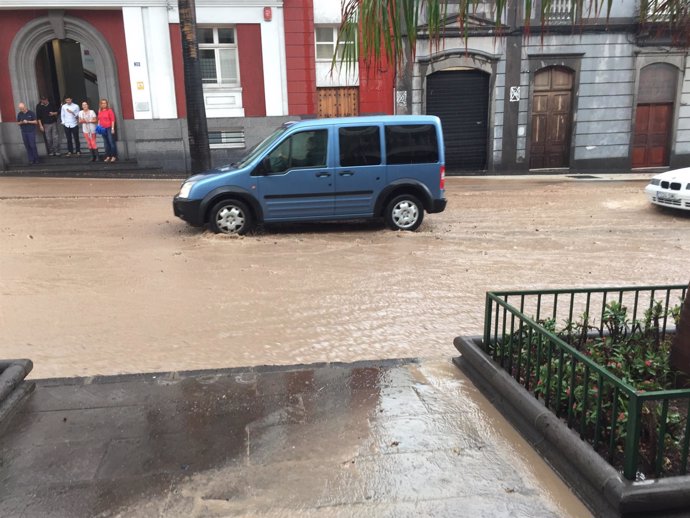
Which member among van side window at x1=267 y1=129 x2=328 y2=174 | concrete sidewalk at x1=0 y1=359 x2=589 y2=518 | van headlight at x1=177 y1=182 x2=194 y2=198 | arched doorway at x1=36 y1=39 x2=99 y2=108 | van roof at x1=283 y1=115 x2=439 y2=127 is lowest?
concrete sidewalk at x1=0 y1=359 x2=589 y2=518

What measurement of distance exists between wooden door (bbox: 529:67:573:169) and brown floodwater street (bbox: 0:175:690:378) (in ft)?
24.7

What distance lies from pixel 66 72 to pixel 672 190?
18337 mm

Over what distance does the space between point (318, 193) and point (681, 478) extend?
297 inches

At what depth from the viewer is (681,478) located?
2816 mm

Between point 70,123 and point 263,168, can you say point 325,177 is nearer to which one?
point 263,168

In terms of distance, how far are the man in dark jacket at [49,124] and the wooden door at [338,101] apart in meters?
7.90

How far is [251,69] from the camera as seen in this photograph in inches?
708

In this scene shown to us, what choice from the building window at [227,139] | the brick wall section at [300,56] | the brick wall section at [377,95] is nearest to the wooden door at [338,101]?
the brick wall section at [377,95]

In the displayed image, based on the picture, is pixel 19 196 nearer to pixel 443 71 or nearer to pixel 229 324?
pixel 229 324

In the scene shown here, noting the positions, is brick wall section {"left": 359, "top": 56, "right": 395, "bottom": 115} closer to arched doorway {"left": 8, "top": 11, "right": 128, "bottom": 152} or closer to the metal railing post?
arched doorway {"left": 8, "top": 11, "right": 128, "bottom": 152}

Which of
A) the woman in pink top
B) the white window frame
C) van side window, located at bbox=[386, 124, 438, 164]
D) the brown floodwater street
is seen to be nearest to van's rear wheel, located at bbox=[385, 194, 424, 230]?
the brown floodwater street

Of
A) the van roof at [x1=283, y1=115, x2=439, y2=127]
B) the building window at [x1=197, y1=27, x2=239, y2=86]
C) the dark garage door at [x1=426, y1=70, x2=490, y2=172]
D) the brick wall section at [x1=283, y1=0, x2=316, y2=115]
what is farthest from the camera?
the dark garage door at [x1=426, y1=70, x2=490, y2=172]

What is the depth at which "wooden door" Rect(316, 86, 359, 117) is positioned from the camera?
1878 cm

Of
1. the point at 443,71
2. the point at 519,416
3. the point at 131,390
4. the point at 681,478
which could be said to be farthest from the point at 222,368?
the point at 443,71
